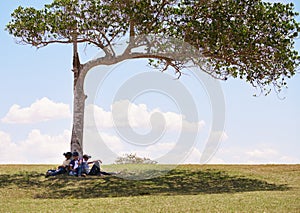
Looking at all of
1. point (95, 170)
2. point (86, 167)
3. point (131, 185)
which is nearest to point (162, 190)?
point (131, 185)

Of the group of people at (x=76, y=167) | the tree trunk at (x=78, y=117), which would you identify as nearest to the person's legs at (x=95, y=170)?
the group of people at (x=76, y=167)

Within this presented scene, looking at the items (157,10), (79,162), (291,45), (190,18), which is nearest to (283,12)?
(291,45)

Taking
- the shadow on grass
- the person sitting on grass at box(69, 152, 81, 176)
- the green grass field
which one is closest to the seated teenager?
the person sitting on grass at box(69, 152, 81, 176)

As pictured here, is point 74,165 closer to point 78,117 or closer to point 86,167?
point 86,167

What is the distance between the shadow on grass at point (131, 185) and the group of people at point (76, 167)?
549 millimetres

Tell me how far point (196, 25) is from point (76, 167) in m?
8.45

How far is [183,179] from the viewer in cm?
2172

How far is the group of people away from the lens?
2155 centimetres

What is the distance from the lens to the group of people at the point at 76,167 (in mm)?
21547

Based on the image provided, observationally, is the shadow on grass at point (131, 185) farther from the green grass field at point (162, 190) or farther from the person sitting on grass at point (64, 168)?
the person sitting on grass at point (64, 168)

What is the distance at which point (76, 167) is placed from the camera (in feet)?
71.1

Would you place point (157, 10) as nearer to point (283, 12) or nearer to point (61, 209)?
point (283, 12)

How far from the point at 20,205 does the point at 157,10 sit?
11175mm

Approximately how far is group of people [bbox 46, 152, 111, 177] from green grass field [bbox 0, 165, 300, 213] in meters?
0.66
